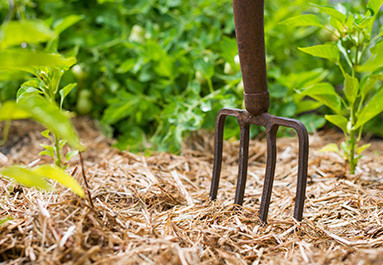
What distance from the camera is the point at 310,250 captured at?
2.12ft

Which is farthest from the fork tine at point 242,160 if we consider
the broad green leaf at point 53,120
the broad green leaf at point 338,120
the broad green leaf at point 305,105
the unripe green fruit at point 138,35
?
the unripe green fruit at point 138,35

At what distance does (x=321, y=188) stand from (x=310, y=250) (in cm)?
36

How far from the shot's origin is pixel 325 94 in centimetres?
102

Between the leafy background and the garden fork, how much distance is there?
0.39 meters

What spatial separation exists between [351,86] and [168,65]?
775mm

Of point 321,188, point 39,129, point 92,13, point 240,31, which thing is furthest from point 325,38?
point 39,129

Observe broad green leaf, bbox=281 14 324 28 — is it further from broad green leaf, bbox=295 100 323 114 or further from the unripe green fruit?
the unripe green fruit

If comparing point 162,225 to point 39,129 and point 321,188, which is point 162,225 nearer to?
point 321,188

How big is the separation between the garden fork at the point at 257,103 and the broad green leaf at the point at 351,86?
0.27m

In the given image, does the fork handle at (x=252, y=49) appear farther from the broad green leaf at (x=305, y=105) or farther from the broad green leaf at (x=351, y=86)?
the broad green leaf at (x=305, y=105)

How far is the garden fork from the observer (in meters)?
0.72

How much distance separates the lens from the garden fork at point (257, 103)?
0.72 meters

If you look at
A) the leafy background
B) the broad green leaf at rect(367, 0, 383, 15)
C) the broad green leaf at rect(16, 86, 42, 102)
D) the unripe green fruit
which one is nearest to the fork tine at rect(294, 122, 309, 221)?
the broad green leaf at rect(367, 0, 383, 15)

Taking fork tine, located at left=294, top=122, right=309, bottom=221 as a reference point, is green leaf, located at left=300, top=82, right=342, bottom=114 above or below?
above
